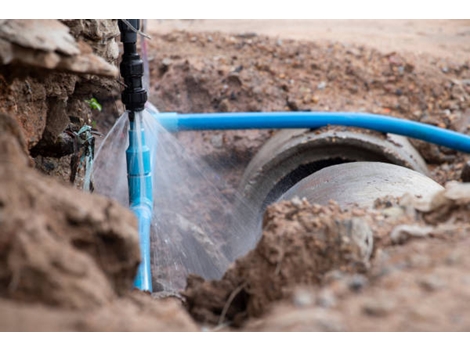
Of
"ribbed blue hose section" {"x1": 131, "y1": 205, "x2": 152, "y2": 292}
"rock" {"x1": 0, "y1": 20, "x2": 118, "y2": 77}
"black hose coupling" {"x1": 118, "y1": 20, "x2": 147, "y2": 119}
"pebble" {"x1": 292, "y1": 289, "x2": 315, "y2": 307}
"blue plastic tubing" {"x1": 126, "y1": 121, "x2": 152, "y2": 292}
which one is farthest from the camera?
"blue plastic tubing" {"x1": 126, "y1": 121, "x2": 152, "y2": 292}

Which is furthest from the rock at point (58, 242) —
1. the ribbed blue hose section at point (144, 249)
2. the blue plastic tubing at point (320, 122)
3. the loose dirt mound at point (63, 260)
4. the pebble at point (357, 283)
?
the blue plastic tubing at point (320, 122)

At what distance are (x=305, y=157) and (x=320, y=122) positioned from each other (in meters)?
0.22

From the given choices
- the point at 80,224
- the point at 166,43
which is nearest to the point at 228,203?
the point at 166,43

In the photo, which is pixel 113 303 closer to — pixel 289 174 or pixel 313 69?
pixel 289 174

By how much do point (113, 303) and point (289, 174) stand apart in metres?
2.56

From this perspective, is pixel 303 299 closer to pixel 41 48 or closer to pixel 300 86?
pixel 41 48

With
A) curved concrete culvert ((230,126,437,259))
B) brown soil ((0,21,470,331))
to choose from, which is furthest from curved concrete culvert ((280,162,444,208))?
curved concrete culvert ((230,126,437,259))

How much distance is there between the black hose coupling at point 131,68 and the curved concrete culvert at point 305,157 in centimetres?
97

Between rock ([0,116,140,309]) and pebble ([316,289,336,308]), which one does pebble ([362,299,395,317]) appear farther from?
rock ([0,116,140,309])

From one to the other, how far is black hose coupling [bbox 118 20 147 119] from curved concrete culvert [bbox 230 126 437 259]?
0.97 metres

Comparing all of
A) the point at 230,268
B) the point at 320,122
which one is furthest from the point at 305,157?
the point at 230,268

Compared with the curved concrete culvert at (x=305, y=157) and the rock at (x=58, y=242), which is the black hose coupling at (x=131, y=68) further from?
the rock at (x=58, y=242)

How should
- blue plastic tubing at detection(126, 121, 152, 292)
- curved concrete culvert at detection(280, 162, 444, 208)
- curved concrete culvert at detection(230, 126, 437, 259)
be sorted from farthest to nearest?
1. curved concrete culvert at detection(230, 126, 437, 259)
2. blue plastic tubing at detection(126, 121, 152, 292)
3. curved concrete culvert at detection(280, 162, 444, 208)

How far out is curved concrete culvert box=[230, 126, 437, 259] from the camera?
11.5 ft
